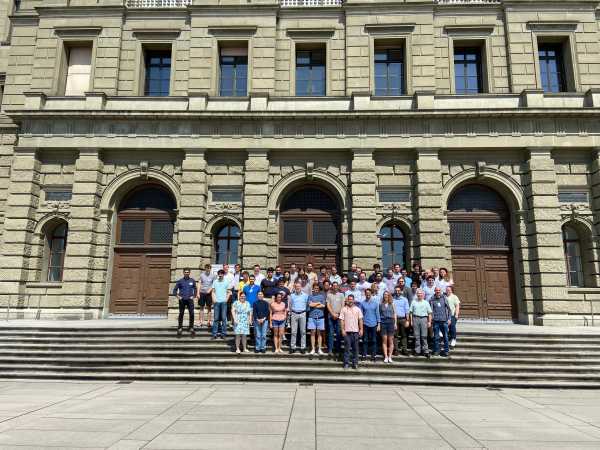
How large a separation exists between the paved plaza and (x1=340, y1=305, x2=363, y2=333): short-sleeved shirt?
1501mm

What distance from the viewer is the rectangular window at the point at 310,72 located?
19750 millimetres

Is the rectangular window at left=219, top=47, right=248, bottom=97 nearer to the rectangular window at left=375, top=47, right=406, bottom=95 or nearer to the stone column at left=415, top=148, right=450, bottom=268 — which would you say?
the rectangular window at left=375, top=47, right=406, bottom=95

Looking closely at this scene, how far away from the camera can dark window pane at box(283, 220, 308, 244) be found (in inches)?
731

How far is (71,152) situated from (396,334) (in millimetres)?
16447

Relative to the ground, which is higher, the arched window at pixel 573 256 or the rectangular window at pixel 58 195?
the rectangular window at pixel 58 195

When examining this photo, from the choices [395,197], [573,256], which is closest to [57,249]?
[395,197]

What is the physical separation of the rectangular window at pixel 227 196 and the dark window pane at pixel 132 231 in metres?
3.80

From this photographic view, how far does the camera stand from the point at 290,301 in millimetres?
12141

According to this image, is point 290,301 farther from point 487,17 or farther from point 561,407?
point 487,17

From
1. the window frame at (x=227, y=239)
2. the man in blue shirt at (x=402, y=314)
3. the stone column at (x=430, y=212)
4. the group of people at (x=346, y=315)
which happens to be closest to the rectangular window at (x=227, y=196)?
the window frame at (x=227, y=239)

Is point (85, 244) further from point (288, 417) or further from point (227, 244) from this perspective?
point (288, 417)

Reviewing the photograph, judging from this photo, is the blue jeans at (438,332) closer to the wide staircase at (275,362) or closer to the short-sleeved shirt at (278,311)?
the wide staircase at (275,362)

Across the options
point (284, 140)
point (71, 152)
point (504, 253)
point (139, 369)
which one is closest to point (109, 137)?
point (71, 152)

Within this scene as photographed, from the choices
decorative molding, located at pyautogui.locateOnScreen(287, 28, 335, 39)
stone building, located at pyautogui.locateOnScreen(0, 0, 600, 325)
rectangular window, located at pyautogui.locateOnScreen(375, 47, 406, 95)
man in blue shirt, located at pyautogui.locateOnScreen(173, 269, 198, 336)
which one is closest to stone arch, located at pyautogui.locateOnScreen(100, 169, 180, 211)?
stone building, located at pyautogui.locateOnScreen(0, 0, 600, 325)
